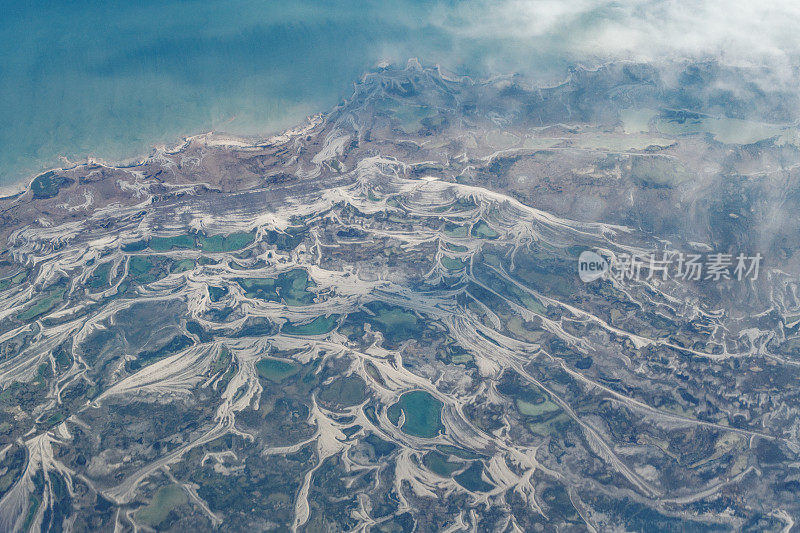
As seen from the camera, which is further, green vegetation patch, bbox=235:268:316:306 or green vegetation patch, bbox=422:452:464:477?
green vegetation patch, bbox=235:268:316:306

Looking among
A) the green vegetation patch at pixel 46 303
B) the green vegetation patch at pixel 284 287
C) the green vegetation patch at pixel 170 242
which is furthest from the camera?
the green vegetation patch at pixel 170 242

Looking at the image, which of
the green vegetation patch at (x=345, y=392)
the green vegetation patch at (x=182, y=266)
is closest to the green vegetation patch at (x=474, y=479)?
the green vegetation patch at (x=345, y=392)

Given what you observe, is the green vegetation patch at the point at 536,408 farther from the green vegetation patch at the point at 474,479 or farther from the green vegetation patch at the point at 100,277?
the green vegetation patch at the point at 100,277

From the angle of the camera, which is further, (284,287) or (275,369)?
(284,287)

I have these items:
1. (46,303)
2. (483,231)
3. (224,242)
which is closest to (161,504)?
(46,303)

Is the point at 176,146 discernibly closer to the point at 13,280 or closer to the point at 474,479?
the point at 13,280

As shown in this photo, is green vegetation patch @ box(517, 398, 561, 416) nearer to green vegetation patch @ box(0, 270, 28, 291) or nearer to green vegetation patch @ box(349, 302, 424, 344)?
green vegetation patch @ box(349, 302, 424, 344)

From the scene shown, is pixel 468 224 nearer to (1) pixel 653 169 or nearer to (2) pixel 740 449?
(1) pixel 653 169

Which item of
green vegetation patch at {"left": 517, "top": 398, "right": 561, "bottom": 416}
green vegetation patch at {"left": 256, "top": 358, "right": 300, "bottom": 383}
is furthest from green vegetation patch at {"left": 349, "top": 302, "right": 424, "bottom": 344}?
green vegetation patch at {"left": 517, "top": 398, "right": 561, "bottom": 416}

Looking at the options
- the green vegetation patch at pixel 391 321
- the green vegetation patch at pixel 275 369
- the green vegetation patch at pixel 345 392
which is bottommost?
the green vegetation patch at pixel 345 392
